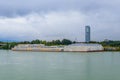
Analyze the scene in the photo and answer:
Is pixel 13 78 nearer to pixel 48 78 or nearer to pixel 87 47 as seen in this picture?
pixel 48 78

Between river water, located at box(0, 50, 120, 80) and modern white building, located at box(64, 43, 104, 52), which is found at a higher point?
modern white building, located at box(64, 43, 104, 52)

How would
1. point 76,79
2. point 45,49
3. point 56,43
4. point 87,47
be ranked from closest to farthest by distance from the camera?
point 76,79
point 87,47
point 45,49
point 56,43

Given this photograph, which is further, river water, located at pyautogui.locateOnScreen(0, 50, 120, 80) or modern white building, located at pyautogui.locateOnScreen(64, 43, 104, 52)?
modern white building, located at pyautogui.locateOnScreen(64, 43, 104, 52)

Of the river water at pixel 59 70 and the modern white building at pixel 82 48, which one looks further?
the modern white building at pixel 82 48

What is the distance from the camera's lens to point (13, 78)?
27.4 ft

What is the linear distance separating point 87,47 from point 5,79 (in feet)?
91.3

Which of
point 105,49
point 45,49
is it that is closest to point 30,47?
point 45,49

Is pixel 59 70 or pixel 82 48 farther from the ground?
pixel 82 48

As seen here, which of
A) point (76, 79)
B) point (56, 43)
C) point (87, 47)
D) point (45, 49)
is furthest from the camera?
point (56, 43)

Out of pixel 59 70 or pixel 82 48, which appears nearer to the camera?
pixel 59 70

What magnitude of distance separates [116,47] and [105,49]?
8.14 ft

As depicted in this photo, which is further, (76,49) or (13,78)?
(76,49)

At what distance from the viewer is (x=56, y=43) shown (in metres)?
45.6

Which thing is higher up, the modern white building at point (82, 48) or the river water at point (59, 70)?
the modern white building at point (82, 48)
